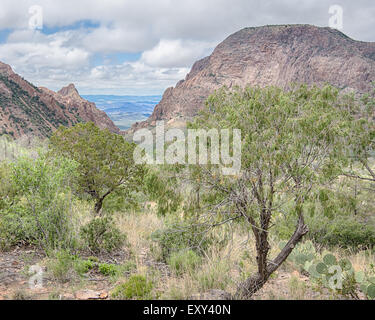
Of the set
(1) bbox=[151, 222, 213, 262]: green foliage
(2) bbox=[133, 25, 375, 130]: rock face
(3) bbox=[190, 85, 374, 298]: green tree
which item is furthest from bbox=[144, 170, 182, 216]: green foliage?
(2) bbox=[133, 25, 375, 130]: rock face

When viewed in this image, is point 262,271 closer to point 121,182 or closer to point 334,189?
point 334,189

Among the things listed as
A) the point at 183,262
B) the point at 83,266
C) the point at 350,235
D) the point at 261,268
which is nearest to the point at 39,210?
the point at 83,266

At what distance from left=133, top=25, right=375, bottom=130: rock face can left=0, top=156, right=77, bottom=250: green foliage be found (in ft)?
366

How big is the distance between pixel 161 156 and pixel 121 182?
218 inches

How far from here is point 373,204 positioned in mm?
9586

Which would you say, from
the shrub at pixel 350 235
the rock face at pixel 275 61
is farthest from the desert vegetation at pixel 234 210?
the rock face at pixel 275 61

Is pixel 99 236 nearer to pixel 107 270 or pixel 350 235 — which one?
pixel 107 270

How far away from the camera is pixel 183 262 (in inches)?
207

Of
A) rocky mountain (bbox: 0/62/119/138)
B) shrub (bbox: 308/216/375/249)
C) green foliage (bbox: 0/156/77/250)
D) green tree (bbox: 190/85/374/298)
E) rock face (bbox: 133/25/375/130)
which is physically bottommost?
shrub (bbox: 308/216/375/249)

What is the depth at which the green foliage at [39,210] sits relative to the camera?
529 cm

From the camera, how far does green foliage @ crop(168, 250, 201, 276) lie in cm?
518

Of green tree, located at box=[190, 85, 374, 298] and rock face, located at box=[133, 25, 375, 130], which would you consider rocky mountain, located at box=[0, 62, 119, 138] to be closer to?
rock face, located at box=[133, 25, 375, 130]

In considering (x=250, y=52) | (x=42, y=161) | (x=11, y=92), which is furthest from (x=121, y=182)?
(x=250, y=52)

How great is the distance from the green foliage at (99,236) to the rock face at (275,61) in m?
111
